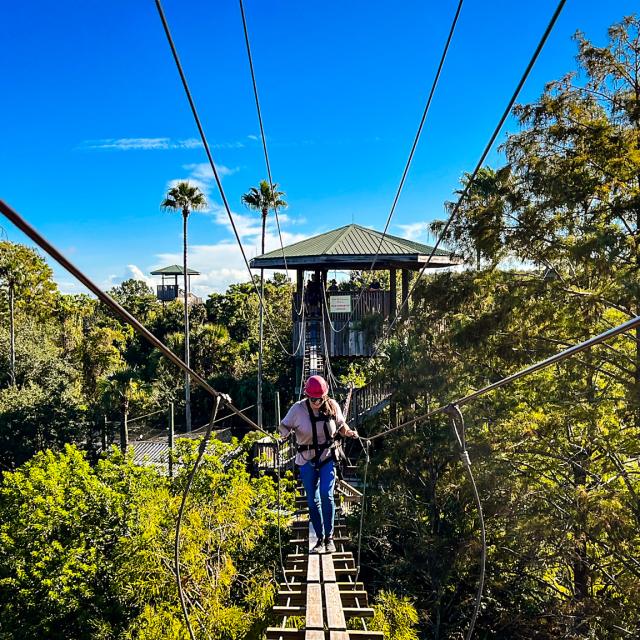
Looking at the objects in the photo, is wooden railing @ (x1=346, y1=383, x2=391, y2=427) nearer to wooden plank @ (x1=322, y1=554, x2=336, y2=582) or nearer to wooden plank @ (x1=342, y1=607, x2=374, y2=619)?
wooden plank @ (x1=322, y1=554, x2=336, y2=582)

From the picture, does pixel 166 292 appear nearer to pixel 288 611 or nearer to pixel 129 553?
pixel 129 553

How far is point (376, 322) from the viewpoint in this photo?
1170 centimetres

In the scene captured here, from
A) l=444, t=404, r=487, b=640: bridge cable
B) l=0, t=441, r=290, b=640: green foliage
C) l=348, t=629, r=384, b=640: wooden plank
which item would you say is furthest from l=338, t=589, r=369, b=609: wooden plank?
l=0, t=441, r=290, b=640: green foliage

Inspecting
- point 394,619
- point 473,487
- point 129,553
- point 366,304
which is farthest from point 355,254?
point 473,487

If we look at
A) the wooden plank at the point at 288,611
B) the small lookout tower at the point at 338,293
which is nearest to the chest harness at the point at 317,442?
the wooden plank at the point at 288,611

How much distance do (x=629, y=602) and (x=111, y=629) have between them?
8.87 meters

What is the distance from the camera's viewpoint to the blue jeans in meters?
4.50

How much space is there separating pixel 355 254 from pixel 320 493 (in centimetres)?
894

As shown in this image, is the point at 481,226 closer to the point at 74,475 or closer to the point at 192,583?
the point at 192,583

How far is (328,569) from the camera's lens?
167 inches

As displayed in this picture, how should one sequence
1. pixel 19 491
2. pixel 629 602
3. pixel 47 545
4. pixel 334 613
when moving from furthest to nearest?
pixel 19 491
pixel 47 545
pixel 629 602
pixel 334 613

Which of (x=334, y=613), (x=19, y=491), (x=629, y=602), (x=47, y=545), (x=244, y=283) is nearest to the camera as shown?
(x=334, y=613)

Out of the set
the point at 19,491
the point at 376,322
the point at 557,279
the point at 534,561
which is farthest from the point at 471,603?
the point at 19,491

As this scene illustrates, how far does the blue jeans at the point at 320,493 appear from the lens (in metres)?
4.50
